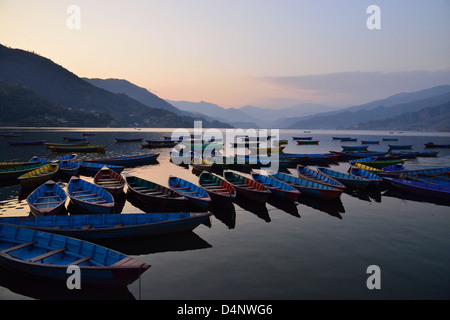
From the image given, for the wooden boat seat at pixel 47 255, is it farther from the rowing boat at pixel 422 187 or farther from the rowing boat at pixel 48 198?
the rowing boat at pixel 422 187

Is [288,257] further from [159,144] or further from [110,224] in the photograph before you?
[159,144]

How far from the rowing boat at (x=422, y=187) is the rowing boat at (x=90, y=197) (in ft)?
98.8

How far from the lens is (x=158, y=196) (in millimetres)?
19969

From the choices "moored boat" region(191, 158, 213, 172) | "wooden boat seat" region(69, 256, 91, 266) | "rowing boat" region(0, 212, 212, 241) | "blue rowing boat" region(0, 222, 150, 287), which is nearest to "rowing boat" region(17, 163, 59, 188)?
"rowing boat" region(0, 212, 212, 241)

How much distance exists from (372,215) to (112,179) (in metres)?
26.1

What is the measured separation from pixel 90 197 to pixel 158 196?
610 cm

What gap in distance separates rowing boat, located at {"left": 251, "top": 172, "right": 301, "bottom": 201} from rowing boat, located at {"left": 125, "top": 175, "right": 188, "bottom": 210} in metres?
9.12

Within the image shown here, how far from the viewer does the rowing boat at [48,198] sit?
57.9 feet

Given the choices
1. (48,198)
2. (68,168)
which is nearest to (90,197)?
(48,198)

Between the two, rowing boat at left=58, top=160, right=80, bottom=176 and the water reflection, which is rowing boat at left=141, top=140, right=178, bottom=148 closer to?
rowing boat at left=58, top=160, right=80, bottom=176

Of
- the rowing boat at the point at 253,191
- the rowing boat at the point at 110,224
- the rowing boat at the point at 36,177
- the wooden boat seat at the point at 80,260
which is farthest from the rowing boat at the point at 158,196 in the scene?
the rowing boat at the point at 36,177

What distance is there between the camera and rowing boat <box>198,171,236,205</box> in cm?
2123

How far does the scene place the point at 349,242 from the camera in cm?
1598

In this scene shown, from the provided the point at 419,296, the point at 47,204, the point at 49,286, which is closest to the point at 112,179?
the point at 47,204
